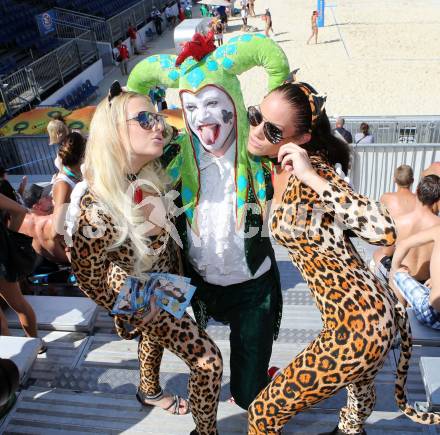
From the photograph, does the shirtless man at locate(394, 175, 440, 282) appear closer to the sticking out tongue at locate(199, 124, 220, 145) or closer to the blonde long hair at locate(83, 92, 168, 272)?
the sticking out tongue at locate(199, 124, 220, 145)

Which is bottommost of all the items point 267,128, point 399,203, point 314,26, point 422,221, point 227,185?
point 399,203

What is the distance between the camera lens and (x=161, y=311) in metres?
2.53

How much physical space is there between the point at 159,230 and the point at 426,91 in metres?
12.7

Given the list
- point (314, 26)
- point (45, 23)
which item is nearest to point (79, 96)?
point (45, 23)

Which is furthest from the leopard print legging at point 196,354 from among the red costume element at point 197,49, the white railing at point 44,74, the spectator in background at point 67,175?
the white railing at point 44,74

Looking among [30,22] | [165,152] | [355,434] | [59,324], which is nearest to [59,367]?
[59,324]

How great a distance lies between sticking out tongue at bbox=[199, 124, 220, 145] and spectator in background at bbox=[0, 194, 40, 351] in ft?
5.48

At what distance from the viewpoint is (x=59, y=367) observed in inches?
142

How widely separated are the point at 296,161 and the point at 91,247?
1.06 meters

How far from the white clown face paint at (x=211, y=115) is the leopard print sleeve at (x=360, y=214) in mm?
724

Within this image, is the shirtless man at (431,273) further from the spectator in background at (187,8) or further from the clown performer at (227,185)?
the spectator in background at (187,8)

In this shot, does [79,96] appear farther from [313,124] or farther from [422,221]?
[313,124]

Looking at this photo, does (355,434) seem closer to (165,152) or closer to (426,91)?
(165,152)

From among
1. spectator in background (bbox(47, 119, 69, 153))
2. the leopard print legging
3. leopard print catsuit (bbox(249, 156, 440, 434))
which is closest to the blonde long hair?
the leopard print legging
